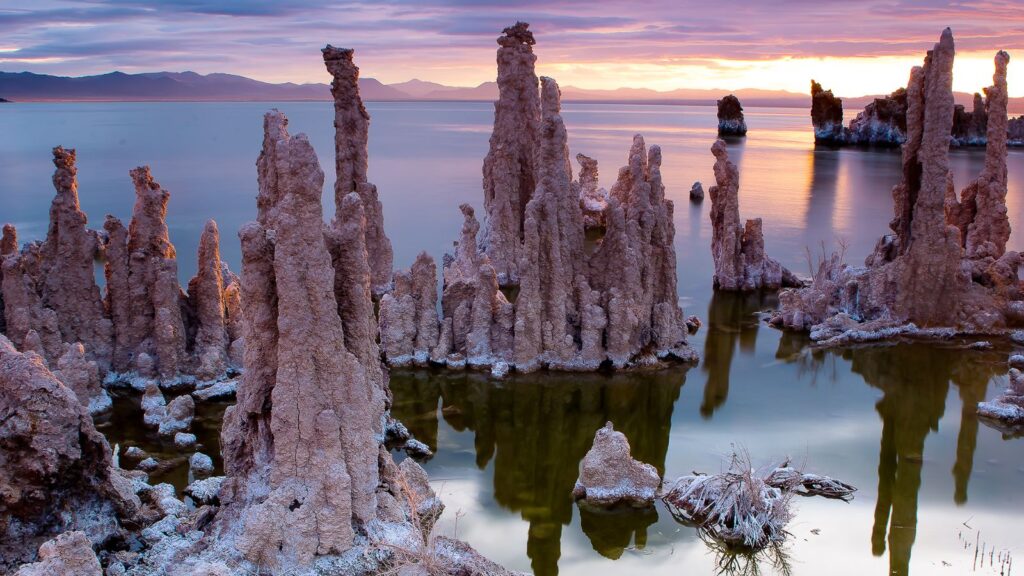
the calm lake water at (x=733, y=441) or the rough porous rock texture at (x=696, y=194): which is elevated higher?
the rough porous rock texture at (x=696, y=194)

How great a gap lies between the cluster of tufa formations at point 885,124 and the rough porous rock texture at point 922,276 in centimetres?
6188

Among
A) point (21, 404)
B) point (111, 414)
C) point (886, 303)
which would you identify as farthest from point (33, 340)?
point (886, 303)

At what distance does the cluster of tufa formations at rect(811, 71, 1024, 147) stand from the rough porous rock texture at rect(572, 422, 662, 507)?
76353 millimetres

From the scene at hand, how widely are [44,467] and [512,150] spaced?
2183 centimetres

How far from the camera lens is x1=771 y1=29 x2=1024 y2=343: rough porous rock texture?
24.5 m

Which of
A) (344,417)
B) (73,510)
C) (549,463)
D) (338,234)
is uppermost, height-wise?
(338,234)

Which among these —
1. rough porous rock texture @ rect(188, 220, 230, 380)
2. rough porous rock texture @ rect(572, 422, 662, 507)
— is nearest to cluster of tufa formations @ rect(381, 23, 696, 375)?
rough porous rock texture @ rect(188, 220, 230, 380)

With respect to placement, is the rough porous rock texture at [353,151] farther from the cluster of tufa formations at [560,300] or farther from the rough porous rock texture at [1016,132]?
the rough porous rock texture at [1016,132]

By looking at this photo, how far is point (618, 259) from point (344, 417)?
39.0 feet

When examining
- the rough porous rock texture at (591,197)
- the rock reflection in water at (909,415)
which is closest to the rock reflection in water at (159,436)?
the rock reflection in water at (909,415)

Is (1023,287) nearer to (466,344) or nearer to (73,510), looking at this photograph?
(466,344)

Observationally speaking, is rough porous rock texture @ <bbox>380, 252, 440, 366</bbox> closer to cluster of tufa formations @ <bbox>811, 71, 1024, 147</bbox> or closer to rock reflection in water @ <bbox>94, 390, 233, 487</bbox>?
rock reflection in water @ <bbox>94, 390, 233, 487</bbox>

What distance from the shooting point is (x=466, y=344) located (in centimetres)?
2197

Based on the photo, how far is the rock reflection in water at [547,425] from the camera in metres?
14.8
